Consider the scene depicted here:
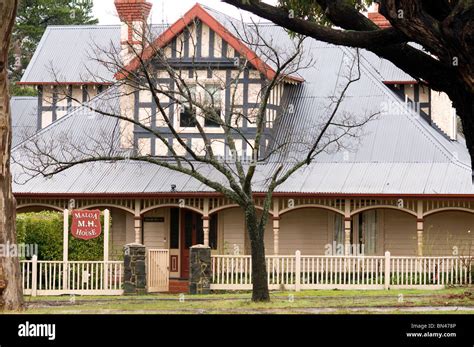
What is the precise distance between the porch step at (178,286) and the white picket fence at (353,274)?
1354 mm

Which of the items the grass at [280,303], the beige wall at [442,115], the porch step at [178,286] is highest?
the beige wall at [442,115]

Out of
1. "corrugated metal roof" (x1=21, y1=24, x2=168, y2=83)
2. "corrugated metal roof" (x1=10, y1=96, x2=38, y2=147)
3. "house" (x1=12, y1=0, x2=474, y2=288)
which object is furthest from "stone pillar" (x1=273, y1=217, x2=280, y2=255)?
"corrugated metal roof" (x1=10, y1=96, x2=38, y2=147)

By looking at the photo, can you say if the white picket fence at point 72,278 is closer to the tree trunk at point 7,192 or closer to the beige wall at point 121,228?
the beige wall at point 121,228

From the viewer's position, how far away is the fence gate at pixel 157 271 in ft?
104

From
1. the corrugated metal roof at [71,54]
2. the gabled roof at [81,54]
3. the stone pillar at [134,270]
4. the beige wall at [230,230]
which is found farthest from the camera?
the corrugated metal roof at [71,54]

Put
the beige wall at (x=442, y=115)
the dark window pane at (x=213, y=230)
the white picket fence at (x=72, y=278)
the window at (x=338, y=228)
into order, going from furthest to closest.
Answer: the beige wall at (x=442, y=115) < the dark window pane at (x=213, y=230) < the window at (x=338, y=228) < the white picket fence at (x=72, y=278)

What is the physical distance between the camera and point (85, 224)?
101ft

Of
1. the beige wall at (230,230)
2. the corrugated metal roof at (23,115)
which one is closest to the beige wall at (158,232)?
the beige wall at (230,230)

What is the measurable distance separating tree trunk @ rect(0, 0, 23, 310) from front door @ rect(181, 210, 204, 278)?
18638mm

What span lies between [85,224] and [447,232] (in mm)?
10946

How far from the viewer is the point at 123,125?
38156 mm

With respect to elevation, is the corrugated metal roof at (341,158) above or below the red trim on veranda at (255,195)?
above

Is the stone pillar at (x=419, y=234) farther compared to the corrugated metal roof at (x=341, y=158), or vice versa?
the corrugated metal roof at (x=341, y=158)

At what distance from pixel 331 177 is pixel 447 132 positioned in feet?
19.4
